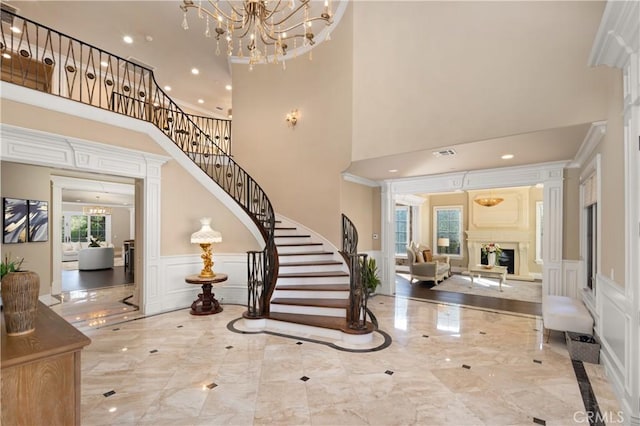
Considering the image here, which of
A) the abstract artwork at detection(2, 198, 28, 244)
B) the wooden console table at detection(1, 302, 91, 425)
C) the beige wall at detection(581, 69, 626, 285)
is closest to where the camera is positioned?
the wooden console table at detection(1, 302, 91, 425)

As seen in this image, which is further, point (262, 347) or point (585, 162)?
point (585, 162)

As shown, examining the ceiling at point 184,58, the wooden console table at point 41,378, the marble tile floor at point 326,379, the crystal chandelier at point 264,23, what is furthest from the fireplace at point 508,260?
the wooden console table at point 41,378

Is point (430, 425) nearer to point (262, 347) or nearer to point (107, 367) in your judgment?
point (262, 347)

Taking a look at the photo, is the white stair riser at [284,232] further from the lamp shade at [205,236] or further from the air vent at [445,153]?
the air vent at [445,153]

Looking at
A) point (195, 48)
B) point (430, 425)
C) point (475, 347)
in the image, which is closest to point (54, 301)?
point (195, 48)

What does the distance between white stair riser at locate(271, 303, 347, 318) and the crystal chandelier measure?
3539mm

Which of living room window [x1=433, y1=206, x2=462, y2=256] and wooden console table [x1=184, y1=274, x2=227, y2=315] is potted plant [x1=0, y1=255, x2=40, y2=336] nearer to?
wooden console table [x1=184, y1=274, x2=227, y2=315]

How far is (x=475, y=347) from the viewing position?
3.86 meters

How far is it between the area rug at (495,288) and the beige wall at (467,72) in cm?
462

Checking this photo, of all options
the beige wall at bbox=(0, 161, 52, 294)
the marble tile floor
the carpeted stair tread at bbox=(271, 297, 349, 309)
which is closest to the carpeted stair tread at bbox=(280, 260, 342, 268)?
the carpeted stair tread at bbox=(271, 297, 349, 309)

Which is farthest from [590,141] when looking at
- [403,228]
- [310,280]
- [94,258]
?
[94,258]

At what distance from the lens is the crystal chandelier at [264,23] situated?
9.80ft

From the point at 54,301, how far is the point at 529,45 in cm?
898

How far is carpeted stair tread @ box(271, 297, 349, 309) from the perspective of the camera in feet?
15.0
